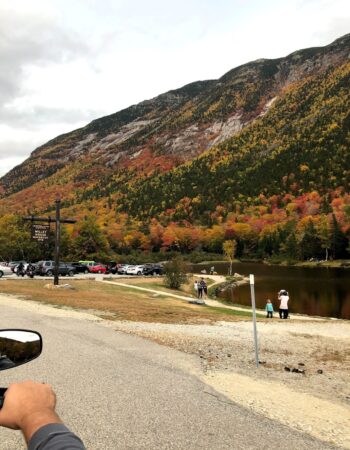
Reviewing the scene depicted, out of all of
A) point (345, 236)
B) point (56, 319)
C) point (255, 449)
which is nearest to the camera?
point (255, 449)

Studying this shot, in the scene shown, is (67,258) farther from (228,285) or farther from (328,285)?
(328,285)

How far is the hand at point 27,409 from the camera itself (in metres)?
1.62

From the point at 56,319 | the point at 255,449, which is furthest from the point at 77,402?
the point at 56,319

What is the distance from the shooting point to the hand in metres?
1.62

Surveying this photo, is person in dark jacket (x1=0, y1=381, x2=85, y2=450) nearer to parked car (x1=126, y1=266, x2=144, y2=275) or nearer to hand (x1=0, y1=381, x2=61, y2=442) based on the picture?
hand (x1=0, y1=381, x2=61, y2=442)

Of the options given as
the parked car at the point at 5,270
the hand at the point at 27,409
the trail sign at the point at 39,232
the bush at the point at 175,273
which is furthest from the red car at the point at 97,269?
the hand at the point at 27,409

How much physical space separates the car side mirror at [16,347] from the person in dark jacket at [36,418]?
0.79 feet

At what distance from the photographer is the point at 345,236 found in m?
123

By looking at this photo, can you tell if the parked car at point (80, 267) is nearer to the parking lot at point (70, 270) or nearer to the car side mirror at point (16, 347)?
the parking lot at point (70, 270)

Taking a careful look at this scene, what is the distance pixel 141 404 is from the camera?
7.04 m

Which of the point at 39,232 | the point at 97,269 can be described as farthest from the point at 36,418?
the point at 97,269

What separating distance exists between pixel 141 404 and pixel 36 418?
5847 millimetres

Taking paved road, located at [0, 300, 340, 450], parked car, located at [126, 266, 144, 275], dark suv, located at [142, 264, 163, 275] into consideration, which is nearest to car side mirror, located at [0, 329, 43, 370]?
paved road, located at [0, 300, 340, 450]

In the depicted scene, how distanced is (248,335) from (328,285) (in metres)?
45.4
